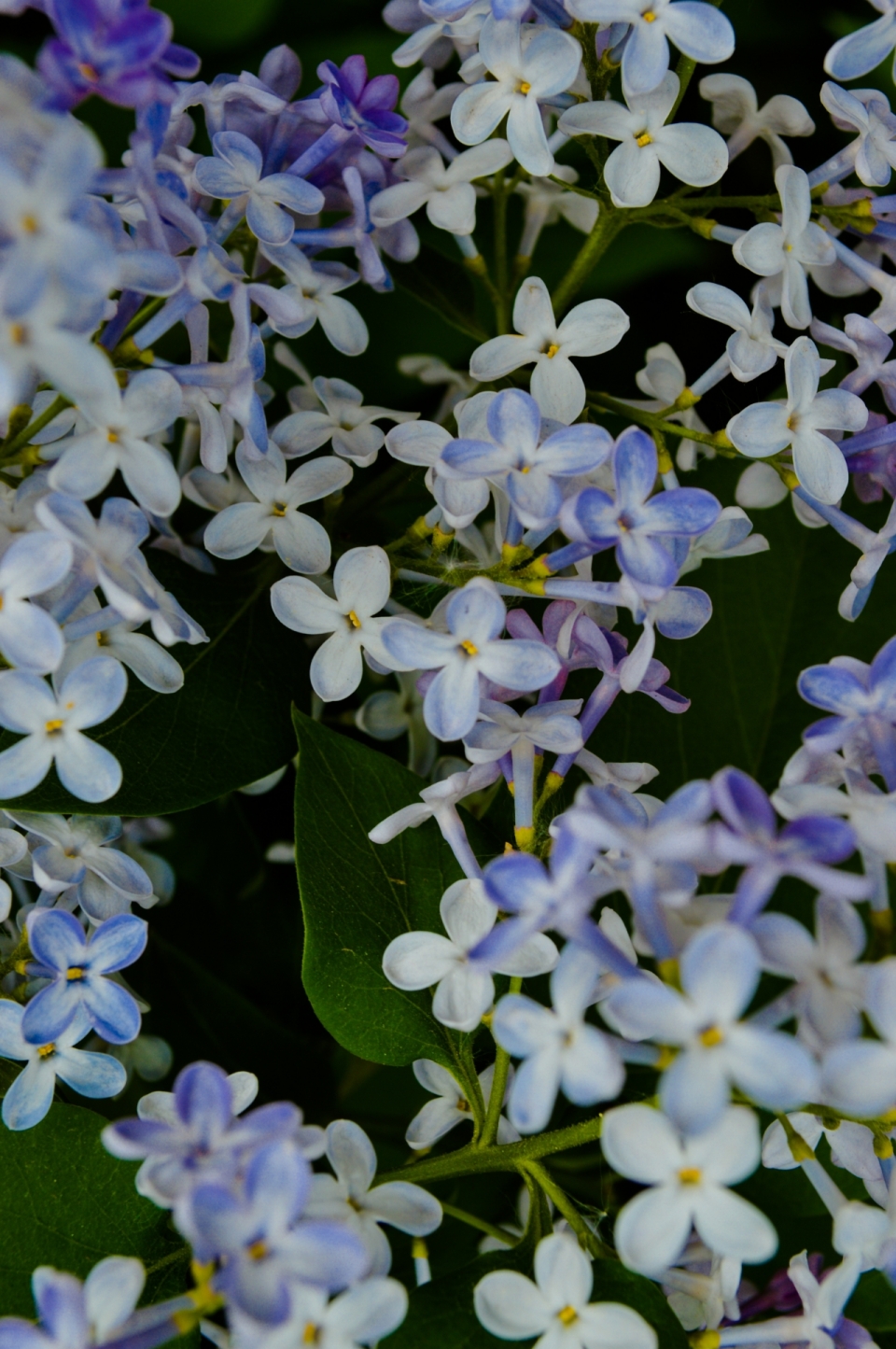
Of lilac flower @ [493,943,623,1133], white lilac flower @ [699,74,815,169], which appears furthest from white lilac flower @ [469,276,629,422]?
lilac flower @ [493,943,623,1133]

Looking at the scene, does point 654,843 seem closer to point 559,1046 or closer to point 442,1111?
point 559,1046

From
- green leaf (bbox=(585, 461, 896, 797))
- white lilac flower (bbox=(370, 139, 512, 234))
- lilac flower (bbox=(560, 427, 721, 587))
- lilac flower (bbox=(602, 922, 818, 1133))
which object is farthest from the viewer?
green leaf (bbox=(585, 461, 896, 797))

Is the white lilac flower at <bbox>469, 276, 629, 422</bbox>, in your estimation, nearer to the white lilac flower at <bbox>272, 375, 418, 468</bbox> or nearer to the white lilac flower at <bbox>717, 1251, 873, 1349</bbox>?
the white lilac flower at <bbox>272, 375, 418, 468</bbox>

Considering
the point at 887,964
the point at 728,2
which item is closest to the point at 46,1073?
the point at 887,964

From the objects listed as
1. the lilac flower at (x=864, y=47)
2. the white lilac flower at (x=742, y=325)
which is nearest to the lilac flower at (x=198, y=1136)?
the white lilac flower at (x=742, y=325)

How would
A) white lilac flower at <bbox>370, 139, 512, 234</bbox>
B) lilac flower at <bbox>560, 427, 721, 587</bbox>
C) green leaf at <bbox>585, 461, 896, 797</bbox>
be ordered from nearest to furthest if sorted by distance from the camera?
lilac flower at <bbox>560, 427, 721, 587</bbox> → white lilac flower at <bbox>370, 139, 512, 234</bbox> → green leaf at <bbox>585, 461, 896, 797</bbox>

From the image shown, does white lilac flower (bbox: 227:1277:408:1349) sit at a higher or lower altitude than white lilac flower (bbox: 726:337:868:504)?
lower
